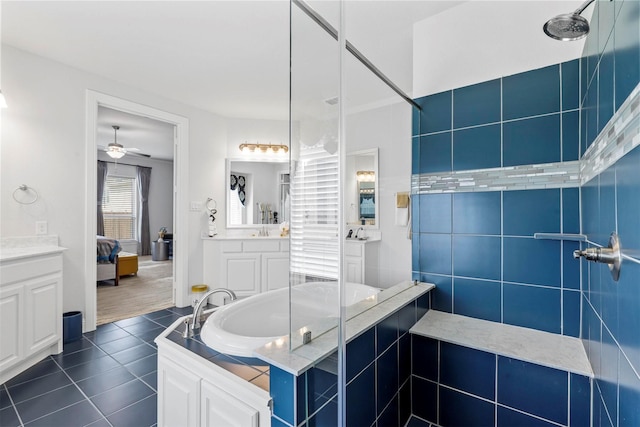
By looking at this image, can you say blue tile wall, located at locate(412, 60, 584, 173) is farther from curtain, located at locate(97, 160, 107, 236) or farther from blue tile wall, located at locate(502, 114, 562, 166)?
curtain, located at locate(97, 160, 107, 236)

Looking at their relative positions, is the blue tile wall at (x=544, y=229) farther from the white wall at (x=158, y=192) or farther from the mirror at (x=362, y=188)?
the white wall at (x=158, y=192)

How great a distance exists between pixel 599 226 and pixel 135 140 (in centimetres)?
629

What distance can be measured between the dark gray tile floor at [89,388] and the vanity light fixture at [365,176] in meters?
1.74

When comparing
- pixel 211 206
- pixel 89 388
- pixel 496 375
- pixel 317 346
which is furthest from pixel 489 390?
pixel 211 206

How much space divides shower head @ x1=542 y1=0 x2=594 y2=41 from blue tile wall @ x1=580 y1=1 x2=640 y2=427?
0.18 ft

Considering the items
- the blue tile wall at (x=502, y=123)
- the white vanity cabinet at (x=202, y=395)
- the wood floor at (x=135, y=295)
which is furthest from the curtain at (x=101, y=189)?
the blue tile wall at (x=502, y=123)

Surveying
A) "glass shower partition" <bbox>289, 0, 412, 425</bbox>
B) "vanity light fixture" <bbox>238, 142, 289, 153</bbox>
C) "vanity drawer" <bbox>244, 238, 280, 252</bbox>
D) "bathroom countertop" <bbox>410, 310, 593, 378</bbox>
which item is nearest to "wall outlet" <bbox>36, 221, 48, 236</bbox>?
"vanity drawer" <bbox>244, 238, 280, 252</bbox>

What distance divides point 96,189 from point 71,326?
3.97 feet

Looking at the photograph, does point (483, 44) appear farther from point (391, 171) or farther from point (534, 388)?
point (534, 388)

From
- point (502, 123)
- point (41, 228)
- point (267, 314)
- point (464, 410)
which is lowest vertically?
point (464, 410)

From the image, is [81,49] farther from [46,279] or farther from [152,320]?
[152,320]

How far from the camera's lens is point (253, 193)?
A: 401cm

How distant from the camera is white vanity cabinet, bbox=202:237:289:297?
3496mm

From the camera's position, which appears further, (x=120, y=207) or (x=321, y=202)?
(x=120, y=207)
